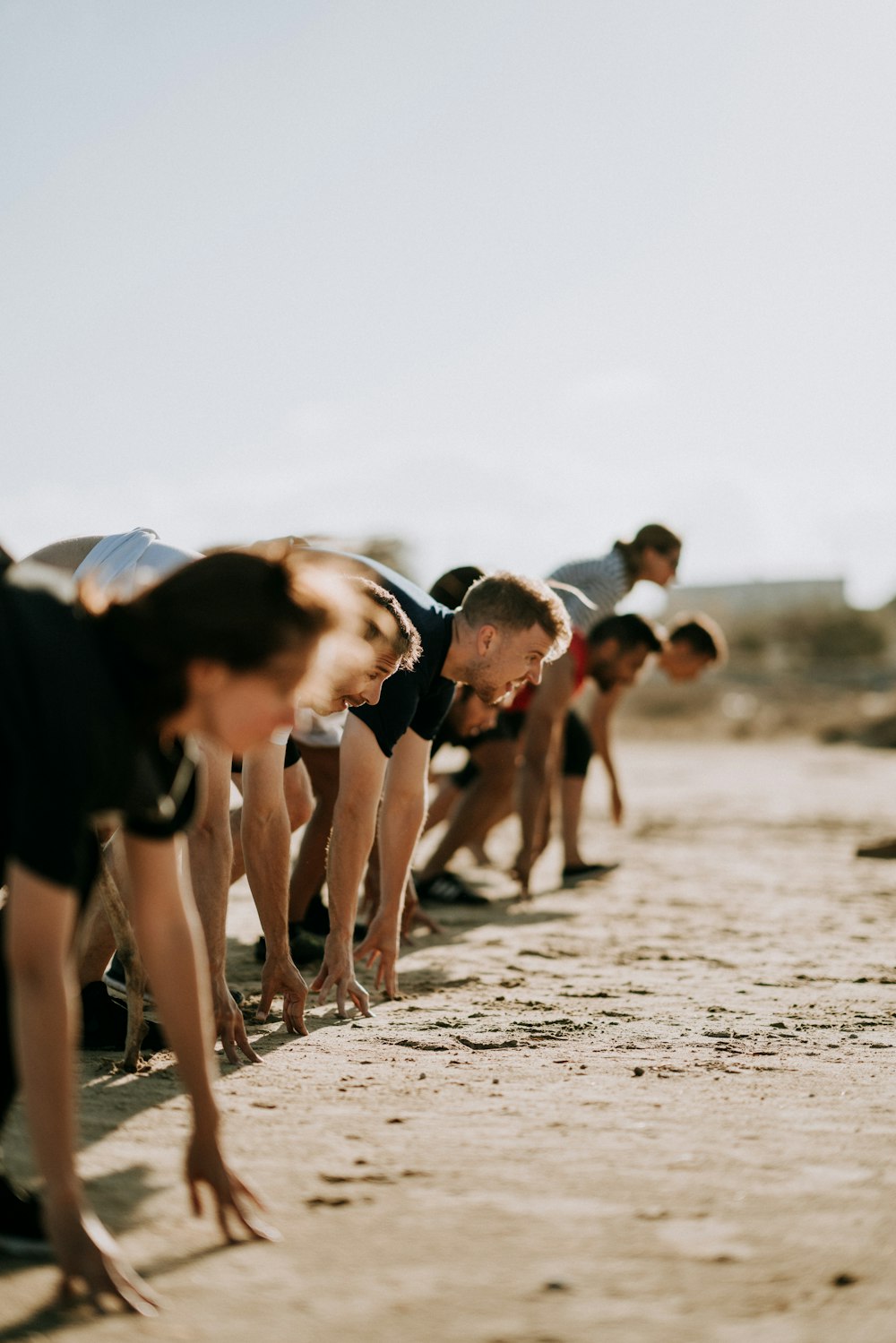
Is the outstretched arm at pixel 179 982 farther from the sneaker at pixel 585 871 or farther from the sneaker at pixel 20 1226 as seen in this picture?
the sneaker at pixel 585 871

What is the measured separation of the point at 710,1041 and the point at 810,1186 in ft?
4.37

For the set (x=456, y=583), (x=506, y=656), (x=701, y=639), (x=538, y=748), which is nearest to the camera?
(x=506, y=656)

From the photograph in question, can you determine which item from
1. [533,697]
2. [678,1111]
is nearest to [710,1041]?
[678,1111]

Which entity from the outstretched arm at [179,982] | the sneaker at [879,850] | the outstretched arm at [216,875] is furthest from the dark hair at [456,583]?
the sneaker at [879,850]

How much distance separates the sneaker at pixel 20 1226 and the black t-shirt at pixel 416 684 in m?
2.05

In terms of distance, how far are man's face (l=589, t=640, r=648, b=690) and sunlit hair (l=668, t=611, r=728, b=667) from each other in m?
0.50

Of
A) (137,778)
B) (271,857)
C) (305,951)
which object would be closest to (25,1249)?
(137,778)

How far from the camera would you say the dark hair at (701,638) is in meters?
8.84

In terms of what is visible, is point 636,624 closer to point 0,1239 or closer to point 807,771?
point 0,1239

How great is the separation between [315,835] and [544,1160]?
10.2 feet

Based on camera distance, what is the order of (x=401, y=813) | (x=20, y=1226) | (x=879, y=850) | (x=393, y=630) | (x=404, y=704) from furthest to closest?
1. (x=879, y=850)
2. (x=401, y=813)
3. (x=404, y=704)
4. (x=393, y=630)
5. (x=20, y=1226)

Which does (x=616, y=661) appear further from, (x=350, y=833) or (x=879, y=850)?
(x=350, y=833)

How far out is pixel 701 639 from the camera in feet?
29.2

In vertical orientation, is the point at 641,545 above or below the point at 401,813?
above
